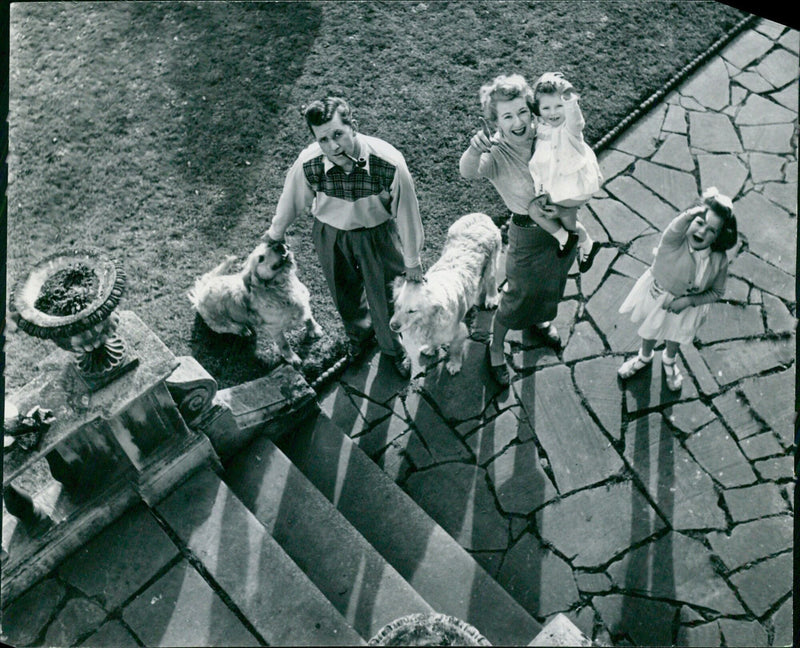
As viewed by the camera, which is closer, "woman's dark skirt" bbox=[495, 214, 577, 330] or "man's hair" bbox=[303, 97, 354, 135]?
"man's hair" bbox=[303, 97, 354, 135]

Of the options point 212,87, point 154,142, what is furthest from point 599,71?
point 154,142

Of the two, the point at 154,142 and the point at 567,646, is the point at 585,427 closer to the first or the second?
the point at 567,646

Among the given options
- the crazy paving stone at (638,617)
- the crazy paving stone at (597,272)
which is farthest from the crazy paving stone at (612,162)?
the crazy paving stone at (638,617)

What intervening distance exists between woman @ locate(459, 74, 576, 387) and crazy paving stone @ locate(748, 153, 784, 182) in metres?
2.96

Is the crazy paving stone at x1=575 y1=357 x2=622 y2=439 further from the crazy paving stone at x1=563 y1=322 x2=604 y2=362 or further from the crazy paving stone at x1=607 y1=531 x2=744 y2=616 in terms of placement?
the crazy paving stone at x1=607 y1=531 x2=744 y2=616

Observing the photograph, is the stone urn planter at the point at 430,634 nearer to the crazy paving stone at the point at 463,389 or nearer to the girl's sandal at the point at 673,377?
the crazy paving stone at the point at 463,389

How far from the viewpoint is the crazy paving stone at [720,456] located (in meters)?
5.76

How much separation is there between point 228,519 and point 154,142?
14.3 ft

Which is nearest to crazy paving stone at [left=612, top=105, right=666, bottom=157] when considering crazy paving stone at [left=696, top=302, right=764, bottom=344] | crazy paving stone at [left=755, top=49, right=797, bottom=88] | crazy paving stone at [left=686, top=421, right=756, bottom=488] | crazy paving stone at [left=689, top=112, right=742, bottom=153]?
crazy paving stone at [left=689, top=112, right=742, bottom=153]

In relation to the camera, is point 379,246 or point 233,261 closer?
point 379,246

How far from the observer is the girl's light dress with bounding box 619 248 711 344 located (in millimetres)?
5495

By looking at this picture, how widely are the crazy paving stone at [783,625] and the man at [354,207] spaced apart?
329 centimetres

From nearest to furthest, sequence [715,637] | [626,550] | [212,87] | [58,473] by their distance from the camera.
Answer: [58,473] < [715,637] < [626,550] < [212,87]

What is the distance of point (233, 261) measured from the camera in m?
6.82
